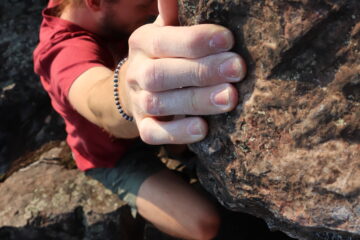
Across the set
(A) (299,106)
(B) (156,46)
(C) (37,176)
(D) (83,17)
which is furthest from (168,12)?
(C) (37,176)

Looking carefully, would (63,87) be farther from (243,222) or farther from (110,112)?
(243,222)

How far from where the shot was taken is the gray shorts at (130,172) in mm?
2209

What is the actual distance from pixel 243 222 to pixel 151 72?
1.34 meters

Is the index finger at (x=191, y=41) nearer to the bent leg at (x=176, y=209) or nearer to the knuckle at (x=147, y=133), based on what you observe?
the knuckle at (x=147, y=133)

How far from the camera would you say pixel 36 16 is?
2.99 metres

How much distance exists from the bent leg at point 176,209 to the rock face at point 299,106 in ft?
3.52

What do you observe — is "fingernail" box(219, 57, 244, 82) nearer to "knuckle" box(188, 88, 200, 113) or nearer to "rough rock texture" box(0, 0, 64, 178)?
"knuckle" box(188, 88, 200, 113)

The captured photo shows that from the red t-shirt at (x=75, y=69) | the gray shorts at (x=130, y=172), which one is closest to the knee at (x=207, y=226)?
the gray shorts at (x=130, y=172)

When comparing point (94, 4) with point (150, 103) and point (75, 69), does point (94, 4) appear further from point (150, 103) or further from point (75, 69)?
point (150, 103)

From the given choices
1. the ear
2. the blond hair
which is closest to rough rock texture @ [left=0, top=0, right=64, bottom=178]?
the blond hair

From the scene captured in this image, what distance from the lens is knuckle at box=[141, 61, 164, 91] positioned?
3.45 ft

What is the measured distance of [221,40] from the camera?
99cm

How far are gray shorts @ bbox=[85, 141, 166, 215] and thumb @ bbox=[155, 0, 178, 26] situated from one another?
1262 mm

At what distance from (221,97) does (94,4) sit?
3.69 ft
